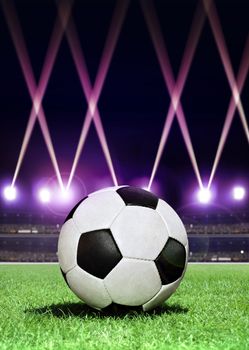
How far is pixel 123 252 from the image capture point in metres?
4.55

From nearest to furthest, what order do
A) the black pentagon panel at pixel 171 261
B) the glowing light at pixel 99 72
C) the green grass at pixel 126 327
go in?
1. the green grass at pixel 126 327
2. the black pentagon panel at pixel 171 261
3. the glowing light at pixel 99 72

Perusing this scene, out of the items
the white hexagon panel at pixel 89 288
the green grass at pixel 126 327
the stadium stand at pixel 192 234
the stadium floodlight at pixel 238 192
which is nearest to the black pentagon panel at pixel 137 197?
the white hexagon panel at pixel 89 288

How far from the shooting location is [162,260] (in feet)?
15.4

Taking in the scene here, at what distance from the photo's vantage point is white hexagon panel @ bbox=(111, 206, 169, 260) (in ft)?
15.0

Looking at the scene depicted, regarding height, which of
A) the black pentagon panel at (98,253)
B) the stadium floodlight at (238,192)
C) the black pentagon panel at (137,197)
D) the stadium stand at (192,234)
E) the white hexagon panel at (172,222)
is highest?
the stadium floodlight at (238,192)

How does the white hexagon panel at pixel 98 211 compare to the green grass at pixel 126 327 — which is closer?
the green grass at pixel 126 327

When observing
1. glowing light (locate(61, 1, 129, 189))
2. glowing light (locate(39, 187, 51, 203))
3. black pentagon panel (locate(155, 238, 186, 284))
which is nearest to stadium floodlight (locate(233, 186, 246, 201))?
glowing light (locate(61, 1, 129, 189))

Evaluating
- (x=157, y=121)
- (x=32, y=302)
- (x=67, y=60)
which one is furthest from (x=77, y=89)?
(x=32, y=302)

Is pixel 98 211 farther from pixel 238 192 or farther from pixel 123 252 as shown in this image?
pixel 238 192

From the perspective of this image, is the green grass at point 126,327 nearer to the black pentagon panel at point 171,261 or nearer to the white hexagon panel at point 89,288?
the white hexagon panel at point 89,288

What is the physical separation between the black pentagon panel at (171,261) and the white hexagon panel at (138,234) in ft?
0.24

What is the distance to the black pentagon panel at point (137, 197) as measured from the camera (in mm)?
4895

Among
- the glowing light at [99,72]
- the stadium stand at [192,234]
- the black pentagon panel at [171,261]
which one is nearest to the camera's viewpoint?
the black pentagon panel at [171,261]

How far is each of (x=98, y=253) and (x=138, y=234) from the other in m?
0.43
